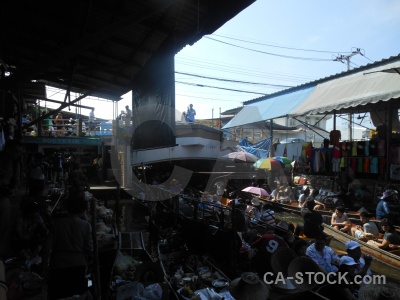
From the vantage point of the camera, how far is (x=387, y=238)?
7.95 meters

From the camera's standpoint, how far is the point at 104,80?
9188 millimetres

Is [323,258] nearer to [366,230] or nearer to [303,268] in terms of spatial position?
[303,268]

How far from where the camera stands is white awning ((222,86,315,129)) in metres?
15.8

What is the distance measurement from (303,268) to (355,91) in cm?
927

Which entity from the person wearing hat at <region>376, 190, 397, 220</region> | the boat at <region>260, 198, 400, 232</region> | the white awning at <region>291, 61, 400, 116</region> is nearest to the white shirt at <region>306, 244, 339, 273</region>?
the boat at <region>260, 198, 400, 232</region>

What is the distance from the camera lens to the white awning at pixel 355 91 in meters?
10.0

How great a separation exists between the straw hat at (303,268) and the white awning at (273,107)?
420 inches

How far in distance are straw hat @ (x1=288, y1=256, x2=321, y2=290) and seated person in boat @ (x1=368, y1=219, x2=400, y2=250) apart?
4264mm

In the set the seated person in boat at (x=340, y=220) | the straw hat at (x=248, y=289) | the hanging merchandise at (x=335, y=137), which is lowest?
the seated person in boat at (x=340, y=220)

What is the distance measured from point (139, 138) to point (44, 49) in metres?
3.12

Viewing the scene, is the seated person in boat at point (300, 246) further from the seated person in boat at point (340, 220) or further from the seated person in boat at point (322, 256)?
the seated person in boat at point (340, 220)

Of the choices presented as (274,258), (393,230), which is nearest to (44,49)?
(274,258)

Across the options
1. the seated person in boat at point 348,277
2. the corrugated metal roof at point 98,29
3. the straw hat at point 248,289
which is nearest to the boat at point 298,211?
the seated person in boat at point 348,277

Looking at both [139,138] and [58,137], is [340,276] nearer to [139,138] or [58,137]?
[139,138]
